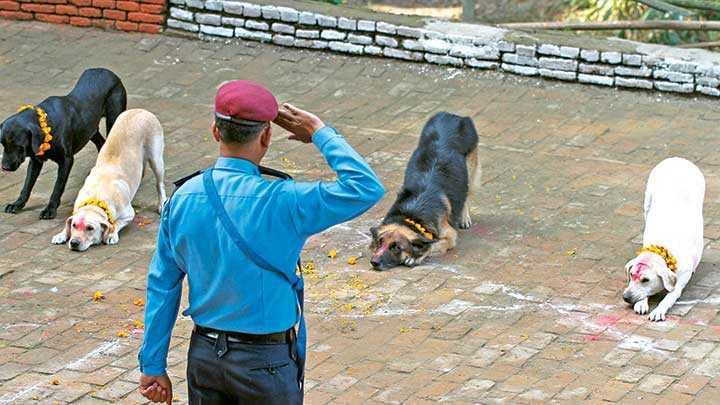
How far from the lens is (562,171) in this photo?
10844mm

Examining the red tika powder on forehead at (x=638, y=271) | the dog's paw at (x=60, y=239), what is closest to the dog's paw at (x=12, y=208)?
the dog's paw at (x=60, y=239)

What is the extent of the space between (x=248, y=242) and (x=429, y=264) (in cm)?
459

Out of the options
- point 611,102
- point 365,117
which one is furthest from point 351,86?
point 611,102

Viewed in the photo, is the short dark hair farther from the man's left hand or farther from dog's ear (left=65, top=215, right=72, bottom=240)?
dog's ear (left=65, top=215, right=72, bottom=240)

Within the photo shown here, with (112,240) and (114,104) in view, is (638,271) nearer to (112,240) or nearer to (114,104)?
(112,240)

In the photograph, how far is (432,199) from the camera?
31.0ft

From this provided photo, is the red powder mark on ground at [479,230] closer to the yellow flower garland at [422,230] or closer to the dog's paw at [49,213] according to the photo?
the yellow flower garland at [422,230]

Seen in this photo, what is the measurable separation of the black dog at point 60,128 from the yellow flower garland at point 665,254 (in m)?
4.50

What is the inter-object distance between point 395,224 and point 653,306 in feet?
6.42

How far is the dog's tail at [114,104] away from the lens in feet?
35.8

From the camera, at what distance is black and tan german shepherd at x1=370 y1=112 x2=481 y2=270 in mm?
9094

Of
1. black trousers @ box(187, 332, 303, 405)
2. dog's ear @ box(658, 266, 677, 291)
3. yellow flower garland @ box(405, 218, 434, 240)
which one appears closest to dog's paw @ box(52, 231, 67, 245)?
yellow flower garland @ box(405, 218, 434, 240)

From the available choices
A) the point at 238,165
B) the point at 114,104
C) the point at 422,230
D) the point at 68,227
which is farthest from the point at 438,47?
the point at 238,165

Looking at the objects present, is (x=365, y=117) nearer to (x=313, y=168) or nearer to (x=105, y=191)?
(x=313, y=168)
